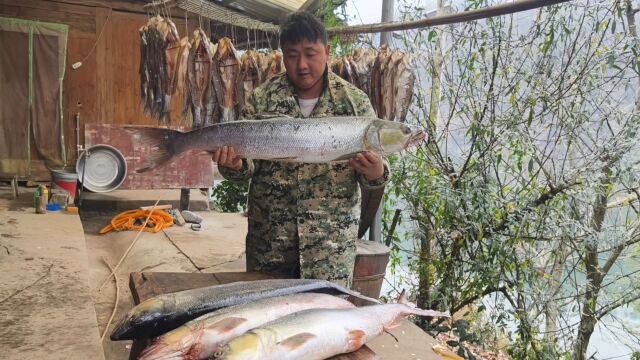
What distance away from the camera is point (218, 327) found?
1782mm

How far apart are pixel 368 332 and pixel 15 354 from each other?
6.54 feet

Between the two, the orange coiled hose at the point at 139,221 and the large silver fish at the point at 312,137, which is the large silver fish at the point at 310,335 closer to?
the large silver fish at the point at 312,137

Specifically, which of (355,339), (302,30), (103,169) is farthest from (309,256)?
(103,169)

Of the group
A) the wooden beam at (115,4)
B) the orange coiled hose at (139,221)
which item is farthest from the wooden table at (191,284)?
the wooden beam at (115,4)

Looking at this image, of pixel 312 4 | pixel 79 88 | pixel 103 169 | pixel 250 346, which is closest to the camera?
pixel 250 346

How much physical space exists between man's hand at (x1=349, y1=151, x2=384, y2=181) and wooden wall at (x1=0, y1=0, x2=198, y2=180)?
676 cm

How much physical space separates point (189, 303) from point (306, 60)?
1511 millimetres

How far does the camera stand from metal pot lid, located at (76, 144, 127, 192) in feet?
26.8

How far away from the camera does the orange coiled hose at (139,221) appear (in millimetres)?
7438

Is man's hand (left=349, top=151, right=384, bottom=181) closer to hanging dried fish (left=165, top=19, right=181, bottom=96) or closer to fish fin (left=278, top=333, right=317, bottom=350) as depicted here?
fish fin (left=278, top=333, right=317, bottom=350)

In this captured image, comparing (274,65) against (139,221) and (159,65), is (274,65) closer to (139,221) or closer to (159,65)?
(159,65)

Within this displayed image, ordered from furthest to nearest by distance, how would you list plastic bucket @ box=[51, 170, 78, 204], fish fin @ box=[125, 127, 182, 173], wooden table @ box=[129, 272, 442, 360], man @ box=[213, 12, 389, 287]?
plastic bucket @ box=[51, 170, 78, 204] < man @ box=[213, 12, 389, 287] < fish fin @ box=[125, 127, 182, 173] < wooden table @ box=[129, 272, 442, 360]

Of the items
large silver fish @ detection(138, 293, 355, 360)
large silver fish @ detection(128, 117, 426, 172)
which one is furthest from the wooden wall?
large silver fish @ detection(138, 293, 355, 360)

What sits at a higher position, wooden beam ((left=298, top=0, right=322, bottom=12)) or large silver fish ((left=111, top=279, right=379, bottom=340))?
wooden beam ((left=298, top=0, right=322, bottom=12))
